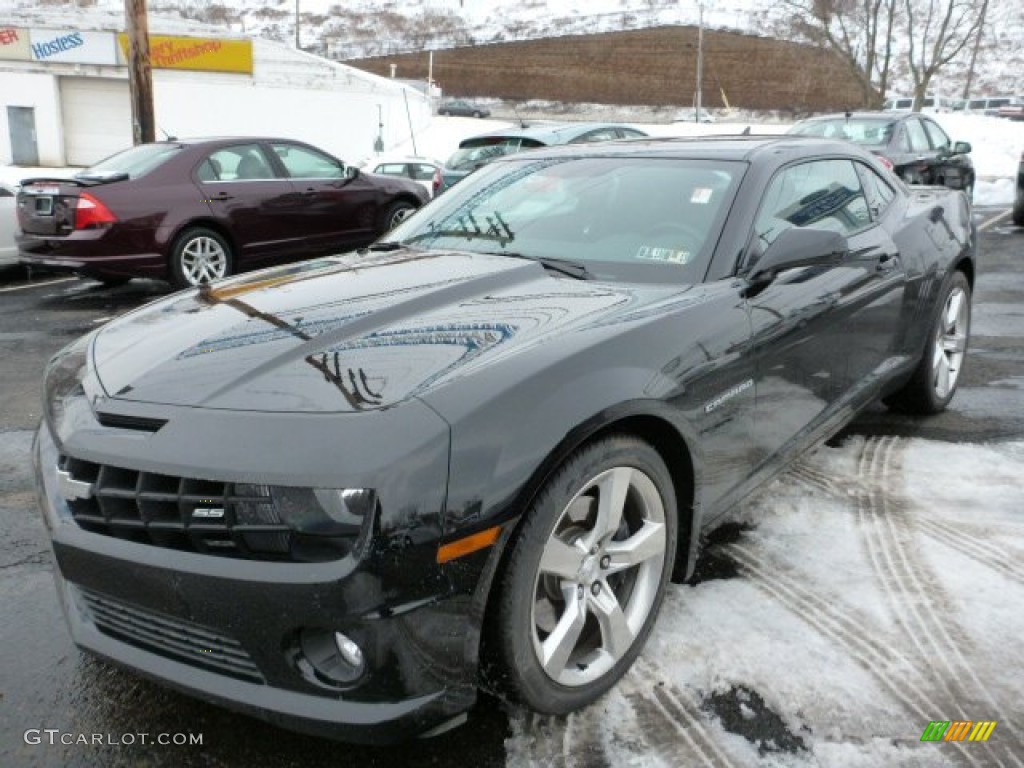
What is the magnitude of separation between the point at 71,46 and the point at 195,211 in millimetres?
24189

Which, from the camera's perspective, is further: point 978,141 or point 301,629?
point 978,141

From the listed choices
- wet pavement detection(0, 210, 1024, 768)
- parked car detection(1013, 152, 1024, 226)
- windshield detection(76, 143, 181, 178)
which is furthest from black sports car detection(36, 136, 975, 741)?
parked car detection(1013, 152, 1024, 226)

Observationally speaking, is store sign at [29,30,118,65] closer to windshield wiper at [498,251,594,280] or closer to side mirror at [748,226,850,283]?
windshield wiper at [498,251,594,280]

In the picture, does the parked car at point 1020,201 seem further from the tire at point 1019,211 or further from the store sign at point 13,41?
the store sign at point 13,41

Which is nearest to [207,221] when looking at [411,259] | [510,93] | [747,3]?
[411,259]

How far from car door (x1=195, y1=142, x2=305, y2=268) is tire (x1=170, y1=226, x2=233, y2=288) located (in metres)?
0.15

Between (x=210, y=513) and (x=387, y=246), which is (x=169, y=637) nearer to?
(x=210, y=513)

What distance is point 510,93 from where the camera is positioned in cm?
6862

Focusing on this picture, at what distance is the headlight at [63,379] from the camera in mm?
2393

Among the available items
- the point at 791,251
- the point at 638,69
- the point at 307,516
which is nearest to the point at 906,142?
the point at 791,251

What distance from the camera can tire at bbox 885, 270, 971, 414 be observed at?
14.8ft

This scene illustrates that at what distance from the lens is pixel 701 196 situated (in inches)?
128

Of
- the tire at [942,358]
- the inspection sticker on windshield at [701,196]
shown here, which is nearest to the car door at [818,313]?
the inspection sticker on windshield at [701,196]

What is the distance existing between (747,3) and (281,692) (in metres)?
91.0
